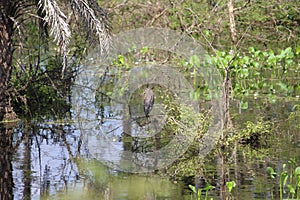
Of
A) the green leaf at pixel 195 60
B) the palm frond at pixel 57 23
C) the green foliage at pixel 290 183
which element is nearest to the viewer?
the green foliage at pixel 290 183

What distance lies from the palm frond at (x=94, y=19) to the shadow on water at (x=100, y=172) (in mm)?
1429

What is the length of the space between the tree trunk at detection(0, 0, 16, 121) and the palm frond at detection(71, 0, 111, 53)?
3.47 feet

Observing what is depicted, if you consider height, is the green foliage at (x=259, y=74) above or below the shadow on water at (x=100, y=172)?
above

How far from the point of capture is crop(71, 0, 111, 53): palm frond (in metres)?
10.5

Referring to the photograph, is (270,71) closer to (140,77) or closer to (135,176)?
(140,77)

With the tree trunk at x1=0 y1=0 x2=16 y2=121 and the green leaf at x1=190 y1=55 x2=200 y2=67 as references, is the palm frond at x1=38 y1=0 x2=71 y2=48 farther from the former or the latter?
the green leaf at x1=190 y1=55 x2=200 y2=67

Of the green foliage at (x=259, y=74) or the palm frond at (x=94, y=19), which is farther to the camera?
the green foliage at (x=259, y=74)

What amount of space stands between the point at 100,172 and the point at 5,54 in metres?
3.59

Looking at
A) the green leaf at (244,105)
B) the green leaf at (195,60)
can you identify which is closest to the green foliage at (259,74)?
the green leaf at (244,105)

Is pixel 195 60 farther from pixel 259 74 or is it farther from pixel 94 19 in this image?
pixel 94 19

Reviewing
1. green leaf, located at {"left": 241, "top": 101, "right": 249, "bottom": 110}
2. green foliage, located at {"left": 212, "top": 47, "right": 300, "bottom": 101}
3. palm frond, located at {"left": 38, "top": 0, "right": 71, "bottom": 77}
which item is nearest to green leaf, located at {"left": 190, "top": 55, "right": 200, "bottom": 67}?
green foliage, located at {"left": 212, "top": 47, "right": 300, "bottom": 101}

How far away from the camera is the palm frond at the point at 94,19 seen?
10.5m

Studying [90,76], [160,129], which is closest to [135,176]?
[160,129]

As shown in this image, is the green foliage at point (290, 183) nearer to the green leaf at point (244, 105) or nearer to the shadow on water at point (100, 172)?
the shadow on water at point (100, 172)
